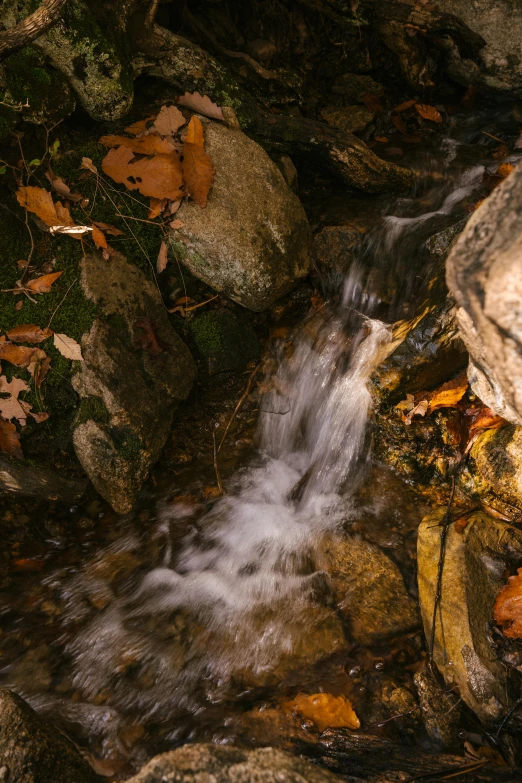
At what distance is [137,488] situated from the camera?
3555 millimetres

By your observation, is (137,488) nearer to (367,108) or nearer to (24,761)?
(24,761)

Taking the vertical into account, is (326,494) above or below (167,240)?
below

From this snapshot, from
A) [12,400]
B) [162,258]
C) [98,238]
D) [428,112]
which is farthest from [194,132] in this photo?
[428,112]

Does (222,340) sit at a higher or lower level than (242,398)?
higher

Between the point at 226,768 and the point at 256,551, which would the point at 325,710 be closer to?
the point at 256,551

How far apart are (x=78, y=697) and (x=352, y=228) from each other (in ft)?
14.3

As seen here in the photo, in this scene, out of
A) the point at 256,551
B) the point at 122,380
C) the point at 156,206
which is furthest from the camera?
the point at 256,551

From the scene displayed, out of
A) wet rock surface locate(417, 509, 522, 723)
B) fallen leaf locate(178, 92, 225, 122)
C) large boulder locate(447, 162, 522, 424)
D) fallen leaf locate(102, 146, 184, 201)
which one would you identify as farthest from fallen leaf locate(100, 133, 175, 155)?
wet rock surface locate(417, 509, 522, 723)

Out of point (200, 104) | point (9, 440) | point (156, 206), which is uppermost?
point (200, 104)

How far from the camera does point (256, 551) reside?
3850 millimetres

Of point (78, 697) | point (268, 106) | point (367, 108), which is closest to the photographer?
point (78, 697)

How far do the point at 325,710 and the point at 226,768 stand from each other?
56.3 inches

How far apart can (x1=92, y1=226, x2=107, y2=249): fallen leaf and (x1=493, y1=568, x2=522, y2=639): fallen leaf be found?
3.57m

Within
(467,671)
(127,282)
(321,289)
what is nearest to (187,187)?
(127,282)
